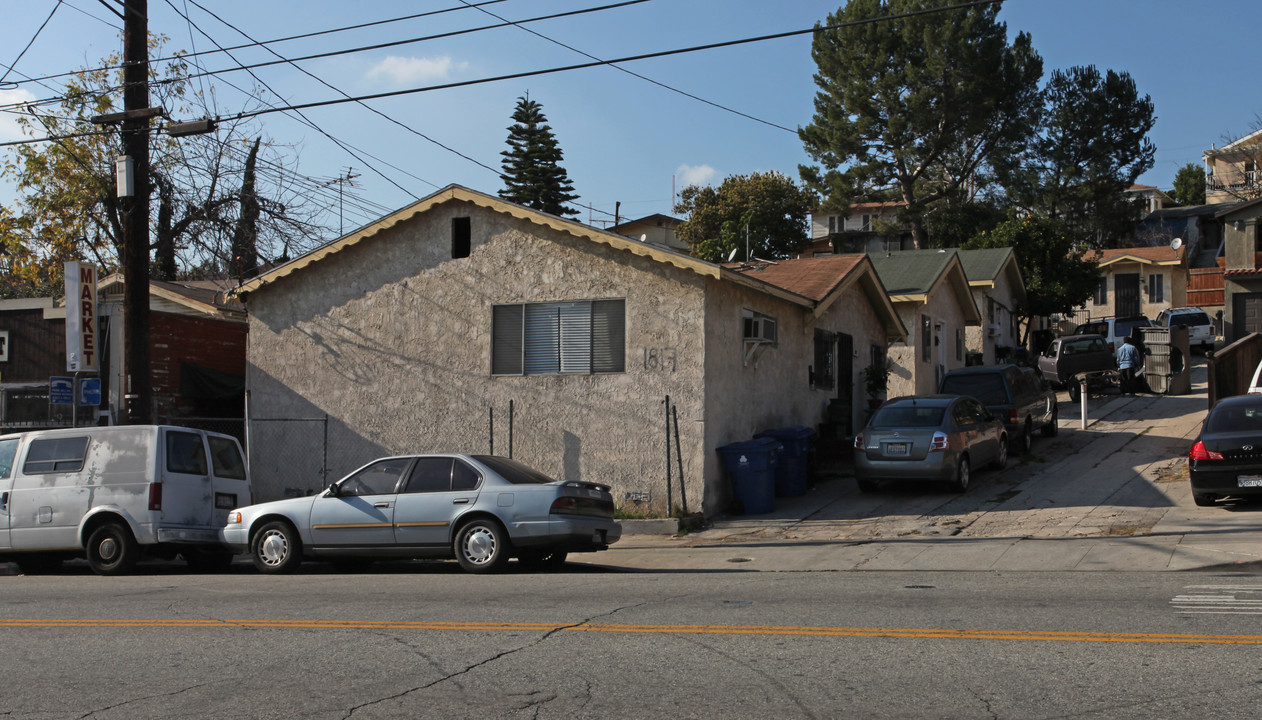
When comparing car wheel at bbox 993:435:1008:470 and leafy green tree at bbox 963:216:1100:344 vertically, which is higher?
leafy green tree at bbox 963:216:1100:344

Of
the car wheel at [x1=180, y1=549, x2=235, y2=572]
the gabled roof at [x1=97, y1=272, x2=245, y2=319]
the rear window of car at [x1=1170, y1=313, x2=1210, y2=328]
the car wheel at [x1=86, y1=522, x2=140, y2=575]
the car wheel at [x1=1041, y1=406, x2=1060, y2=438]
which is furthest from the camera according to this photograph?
the rear window of car at [x1=1170, y1=313, x2=1210, y2=328]

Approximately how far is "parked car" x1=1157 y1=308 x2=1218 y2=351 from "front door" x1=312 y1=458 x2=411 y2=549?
33.8 metres

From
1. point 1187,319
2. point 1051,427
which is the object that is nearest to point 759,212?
point 1187,319

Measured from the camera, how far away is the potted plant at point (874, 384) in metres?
24.6

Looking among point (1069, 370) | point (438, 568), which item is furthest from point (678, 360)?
point (1069, 370)

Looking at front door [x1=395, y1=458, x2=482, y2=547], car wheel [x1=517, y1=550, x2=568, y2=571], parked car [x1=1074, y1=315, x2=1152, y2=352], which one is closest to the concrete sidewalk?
car wheel [x1=517, y1=550, x2=568, y2=571]

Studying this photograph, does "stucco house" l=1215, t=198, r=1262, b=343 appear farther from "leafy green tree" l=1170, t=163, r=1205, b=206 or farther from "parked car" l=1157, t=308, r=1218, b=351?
"leafy green tree" l=1170, t=163, r=1205, b=206

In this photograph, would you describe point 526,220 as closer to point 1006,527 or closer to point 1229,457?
point 1006,527

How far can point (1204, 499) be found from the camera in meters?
14.6

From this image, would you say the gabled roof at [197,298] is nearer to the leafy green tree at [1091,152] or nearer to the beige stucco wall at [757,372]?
the beige stucco wall at [757,372]

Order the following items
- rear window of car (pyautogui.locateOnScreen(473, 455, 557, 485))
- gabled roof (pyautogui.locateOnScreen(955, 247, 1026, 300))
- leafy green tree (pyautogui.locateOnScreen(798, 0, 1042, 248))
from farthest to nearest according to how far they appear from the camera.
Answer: leafy green tree (pyautogui.locateOnScreen(798, 0, 1042, 248)), gabled roof (pyautogui.locateOnScreen(955, 247, 1026, 300)), rear window of car (pyautogui.locateOnScreen(473, 455, 557, 485))

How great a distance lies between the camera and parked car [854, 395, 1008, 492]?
16.6 meters

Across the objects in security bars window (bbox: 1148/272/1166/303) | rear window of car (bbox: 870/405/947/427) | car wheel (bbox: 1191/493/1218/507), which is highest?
security bars window (bbox: 1148/272/1166/303)

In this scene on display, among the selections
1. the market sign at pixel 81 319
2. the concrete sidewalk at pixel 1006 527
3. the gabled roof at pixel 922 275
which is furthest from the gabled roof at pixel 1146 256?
the market sign at pixel 81 319
